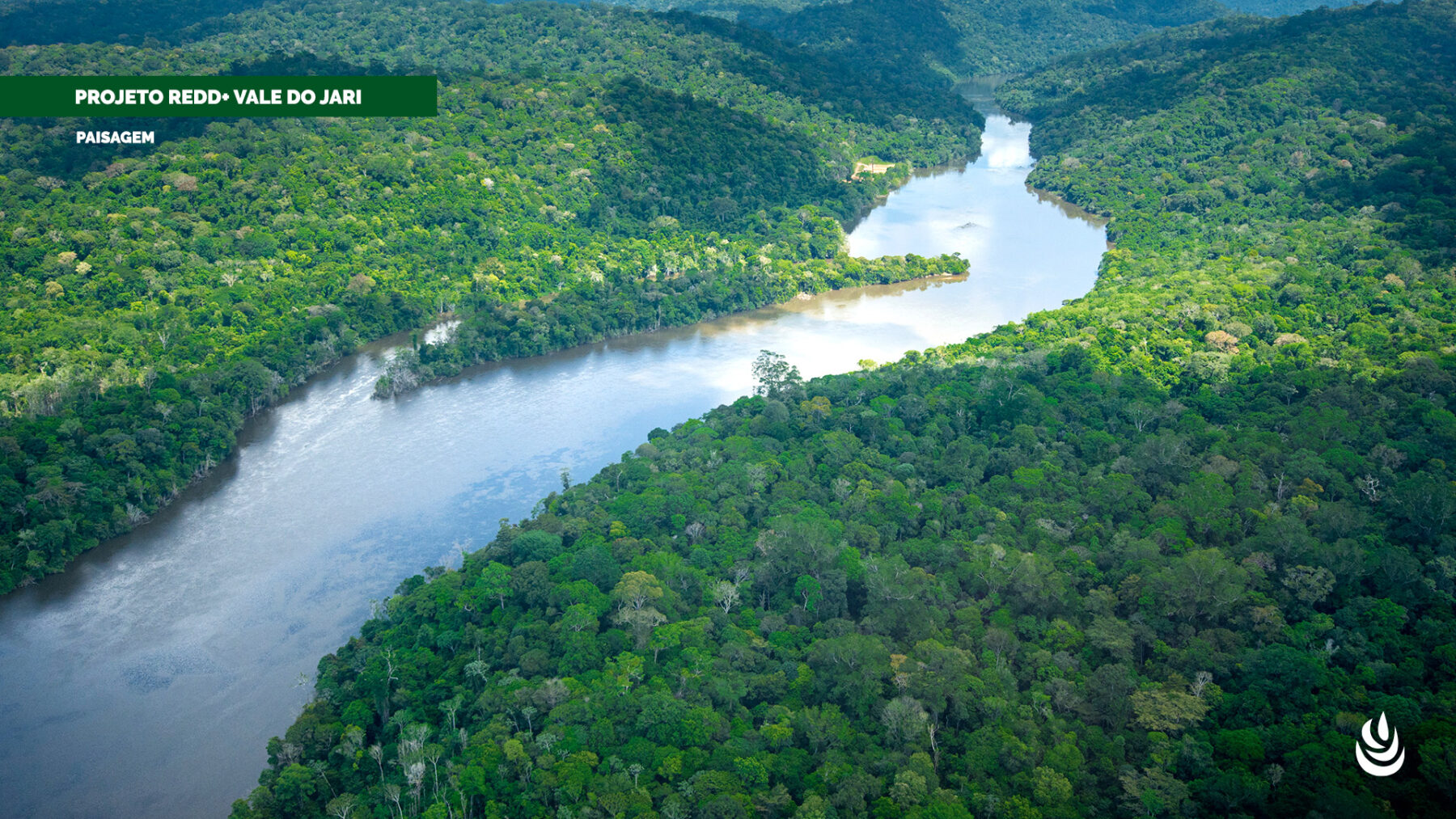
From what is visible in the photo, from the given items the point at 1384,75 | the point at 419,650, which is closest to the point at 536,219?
the point at 419,650

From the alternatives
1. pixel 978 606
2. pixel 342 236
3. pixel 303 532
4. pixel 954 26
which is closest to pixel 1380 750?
pixel 978 606

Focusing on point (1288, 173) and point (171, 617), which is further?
point (1288, 173)

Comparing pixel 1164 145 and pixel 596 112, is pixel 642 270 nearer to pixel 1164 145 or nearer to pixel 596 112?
pixel 596 112

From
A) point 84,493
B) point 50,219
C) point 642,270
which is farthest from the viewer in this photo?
point 642,270

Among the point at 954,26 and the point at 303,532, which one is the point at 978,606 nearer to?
the point at 303,532

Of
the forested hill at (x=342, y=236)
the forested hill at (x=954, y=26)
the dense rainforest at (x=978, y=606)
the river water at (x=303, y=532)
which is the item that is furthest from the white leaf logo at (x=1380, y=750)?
the forested hill at (x=954, y=26)

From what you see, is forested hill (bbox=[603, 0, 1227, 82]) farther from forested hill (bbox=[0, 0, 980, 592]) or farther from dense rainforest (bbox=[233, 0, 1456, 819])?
dense rainforest (bbox=[233, 0, 1456, 819])
